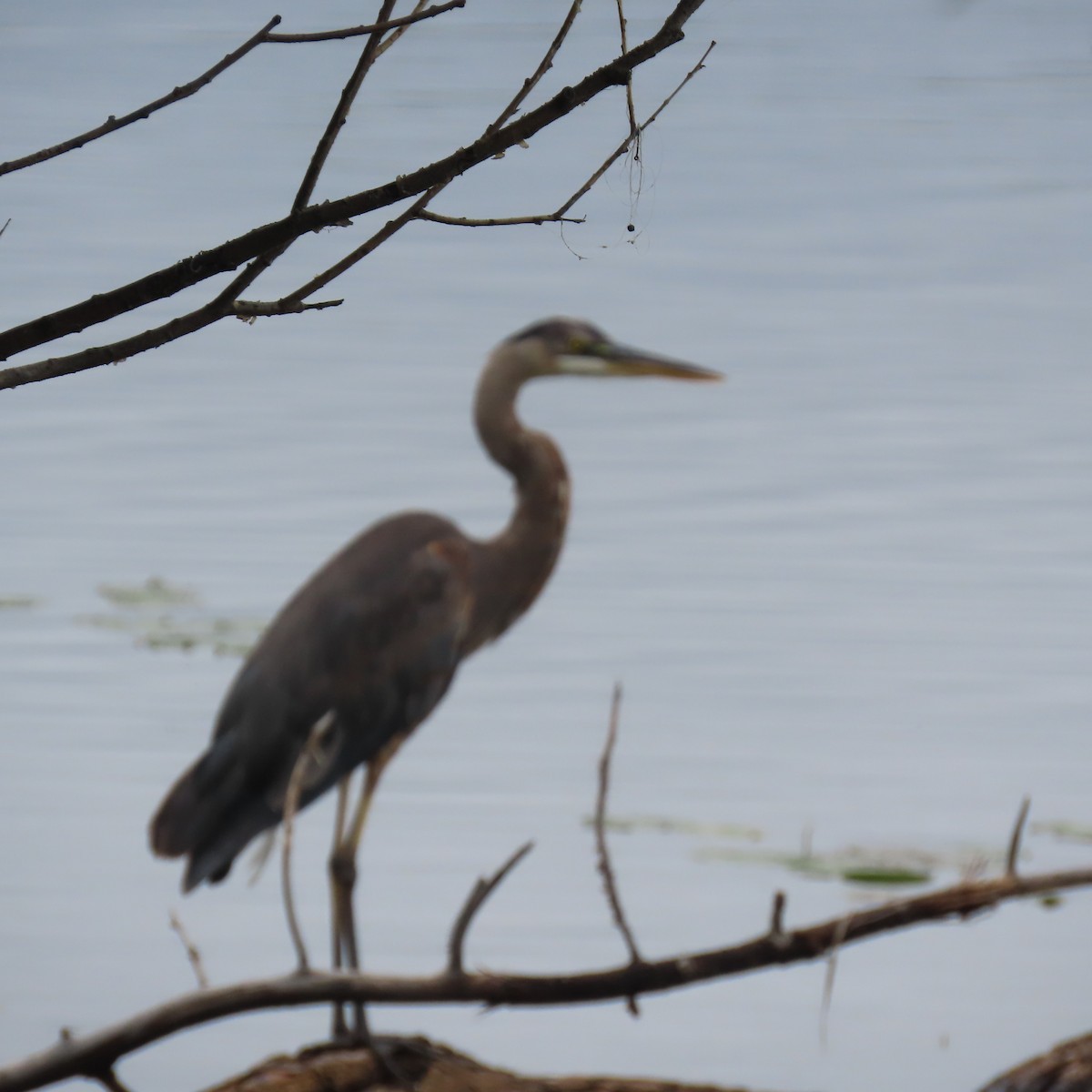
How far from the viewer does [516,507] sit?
1.42 metres

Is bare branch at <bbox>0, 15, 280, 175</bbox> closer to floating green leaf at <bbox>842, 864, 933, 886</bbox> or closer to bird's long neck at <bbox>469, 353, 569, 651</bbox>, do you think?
bird's long neck at <bbox>469, 353, 569, 651</bbox>

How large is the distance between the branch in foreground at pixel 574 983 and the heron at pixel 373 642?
36 cm

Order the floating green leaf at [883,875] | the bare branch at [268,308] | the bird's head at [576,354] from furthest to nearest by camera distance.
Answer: the floating green leaf at [883,875], the bird's head at [576,354], the bare branch at [268,308]

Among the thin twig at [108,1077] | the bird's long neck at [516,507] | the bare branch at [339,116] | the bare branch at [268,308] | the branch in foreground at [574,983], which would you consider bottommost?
the thin twig at [108,1077]

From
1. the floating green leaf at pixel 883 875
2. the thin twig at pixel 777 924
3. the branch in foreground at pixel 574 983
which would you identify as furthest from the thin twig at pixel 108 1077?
the floating green leaf at pixel 883 875

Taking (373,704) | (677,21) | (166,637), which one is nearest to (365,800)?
(373,704)

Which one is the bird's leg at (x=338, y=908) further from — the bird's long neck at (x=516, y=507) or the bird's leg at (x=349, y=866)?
the bird's long neck at (x=516, y=507)

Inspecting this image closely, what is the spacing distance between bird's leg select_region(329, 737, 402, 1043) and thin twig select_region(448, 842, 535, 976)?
0.42 metres

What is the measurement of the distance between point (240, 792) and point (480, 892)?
53cm

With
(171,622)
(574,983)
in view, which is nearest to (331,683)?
(574,983)

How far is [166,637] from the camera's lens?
2.40m

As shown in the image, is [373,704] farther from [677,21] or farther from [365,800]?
[677,21]

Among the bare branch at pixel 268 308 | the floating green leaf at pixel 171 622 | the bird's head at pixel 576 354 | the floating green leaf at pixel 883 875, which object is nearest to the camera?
the bare branch at pixel 268 308

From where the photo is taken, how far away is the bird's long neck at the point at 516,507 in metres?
1.40
